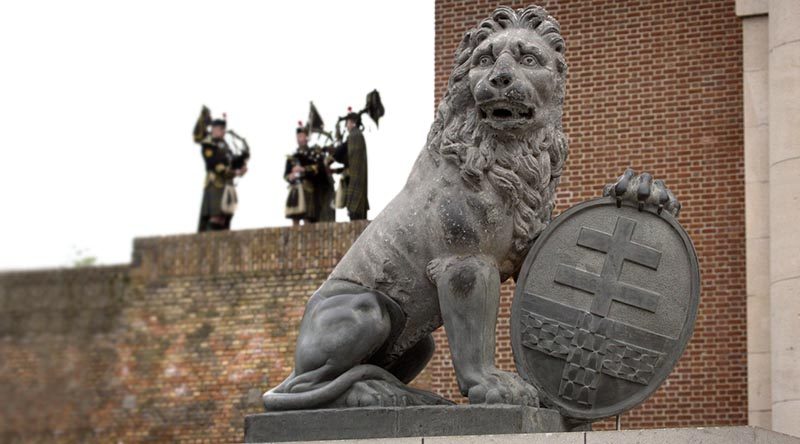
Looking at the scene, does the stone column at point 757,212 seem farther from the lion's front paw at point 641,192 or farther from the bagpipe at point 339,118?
the lion's front paw at point 641,192

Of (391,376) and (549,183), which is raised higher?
(549,183)

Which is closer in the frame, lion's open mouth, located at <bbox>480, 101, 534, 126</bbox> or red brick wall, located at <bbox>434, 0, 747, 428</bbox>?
lion's open mouth, located at <bbox>480, 101, 534, 126</bbox>

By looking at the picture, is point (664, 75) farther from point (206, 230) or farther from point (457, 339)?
point (457, 339)

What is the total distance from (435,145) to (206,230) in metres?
15.1

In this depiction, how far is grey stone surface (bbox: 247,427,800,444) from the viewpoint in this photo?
8273 mm

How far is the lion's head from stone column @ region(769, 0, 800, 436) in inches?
304

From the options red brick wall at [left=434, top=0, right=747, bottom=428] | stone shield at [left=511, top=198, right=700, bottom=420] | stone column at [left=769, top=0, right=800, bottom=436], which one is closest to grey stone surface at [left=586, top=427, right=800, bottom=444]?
stone shield at [left=511, top=198, right=700, bottom=420]

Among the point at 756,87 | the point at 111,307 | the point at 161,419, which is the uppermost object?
the point at 756,87

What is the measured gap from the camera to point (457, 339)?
30.0ft

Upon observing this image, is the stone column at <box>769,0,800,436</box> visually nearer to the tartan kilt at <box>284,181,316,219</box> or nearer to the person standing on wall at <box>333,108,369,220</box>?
the person standing on wall at <box>333,108,369,220</box>

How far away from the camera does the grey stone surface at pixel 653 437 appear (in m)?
8.27

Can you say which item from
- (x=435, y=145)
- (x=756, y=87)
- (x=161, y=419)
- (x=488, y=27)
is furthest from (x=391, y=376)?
(x=161, y=419)

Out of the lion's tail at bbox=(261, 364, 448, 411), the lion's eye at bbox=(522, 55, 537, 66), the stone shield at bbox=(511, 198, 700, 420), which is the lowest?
the lion's tail at bbox=(261, 364, 448, 411)

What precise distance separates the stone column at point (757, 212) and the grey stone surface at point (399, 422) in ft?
A: 30.1
